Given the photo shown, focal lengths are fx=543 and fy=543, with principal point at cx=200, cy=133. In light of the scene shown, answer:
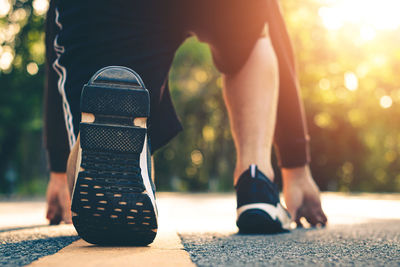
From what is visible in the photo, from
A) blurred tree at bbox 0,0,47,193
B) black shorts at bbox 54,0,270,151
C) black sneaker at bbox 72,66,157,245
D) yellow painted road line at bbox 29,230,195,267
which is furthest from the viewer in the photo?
blurred tree at bbox 0,0,47,193

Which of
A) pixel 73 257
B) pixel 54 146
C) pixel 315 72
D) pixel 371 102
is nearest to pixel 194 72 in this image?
pixel 315 72

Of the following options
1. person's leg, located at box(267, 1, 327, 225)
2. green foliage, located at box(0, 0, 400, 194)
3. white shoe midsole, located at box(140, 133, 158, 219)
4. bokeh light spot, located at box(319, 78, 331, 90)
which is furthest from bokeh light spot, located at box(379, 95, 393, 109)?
white shoe midsole, located at box(140, 133, 158, 219)

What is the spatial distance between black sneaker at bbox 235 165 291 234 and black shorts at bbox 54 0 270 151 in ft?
1.07

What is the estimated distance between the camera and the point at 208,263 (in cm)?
118

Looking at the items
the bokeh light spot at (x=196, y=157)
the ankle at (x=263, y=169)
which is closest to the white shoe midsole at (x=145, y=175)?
the ankle at (x=263, y=169)

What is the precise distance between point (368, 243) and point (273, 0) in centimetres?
108

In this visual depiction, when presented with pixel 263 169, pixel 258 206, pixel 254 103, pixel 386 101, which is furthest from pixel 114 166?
pixel 386 101

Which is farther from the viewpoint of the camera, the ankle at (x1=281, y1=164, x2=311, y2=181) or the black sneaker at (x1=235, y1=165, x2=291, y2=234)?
the ankle at (x1=281, y1=164, x2=311, y2=181)

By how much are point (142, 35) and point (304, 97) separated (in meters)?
17.4

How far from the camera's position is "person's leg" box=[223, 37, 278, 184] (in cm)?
206

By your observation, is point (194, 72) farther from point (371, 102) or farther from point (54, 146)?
point (54, 146)

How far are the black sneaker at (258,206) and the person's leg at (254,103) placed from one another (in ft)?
0.36

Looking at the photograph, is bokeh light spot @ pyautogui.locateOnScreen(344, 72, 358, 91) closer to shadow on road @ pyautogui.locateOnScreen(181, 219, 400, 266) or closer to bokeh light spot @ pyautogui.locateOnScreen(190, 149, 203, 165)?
bokeh light spot @ pyautogui.locateOnScreen(190, 149, 203, 165)

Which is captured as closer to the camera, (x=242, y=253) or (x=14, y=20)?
(x=242, y=253)
